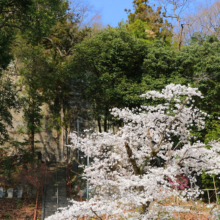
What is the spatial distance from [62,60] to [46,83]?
236cm

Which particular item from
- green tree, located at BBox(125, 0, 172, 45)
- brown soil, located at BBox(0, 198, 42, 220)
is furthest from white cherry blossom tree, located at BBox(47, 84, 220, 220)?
green tree, located at BBox(125, 0, 172, 45)

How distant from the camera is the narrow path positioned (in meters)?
11.1

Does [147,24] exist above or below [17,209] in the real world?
above

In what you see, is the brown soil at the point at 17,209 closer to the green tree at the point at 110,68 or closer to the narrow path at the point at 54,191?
the narrow path at the point at 54,191

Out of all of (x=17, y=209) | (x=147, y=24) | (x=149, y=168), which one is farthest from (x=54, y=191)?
(x=147, y=24)

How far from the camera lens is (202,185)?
13.0 metres

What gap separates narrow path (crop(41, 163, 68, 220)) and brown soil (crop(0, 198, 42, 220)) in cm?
32

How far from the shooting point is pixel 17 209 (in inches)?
421

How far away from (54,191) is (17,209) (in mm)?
2418

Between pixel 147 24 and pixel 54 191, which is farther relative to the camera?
pixel 147 24

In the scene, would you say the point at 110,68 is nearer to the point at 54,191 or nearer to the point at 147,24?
the point at 54,191

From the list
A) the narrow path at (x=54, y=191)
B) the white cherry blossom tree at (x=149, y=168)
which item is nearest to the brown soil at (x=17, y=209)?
the narrow path at (x=54, y=191)

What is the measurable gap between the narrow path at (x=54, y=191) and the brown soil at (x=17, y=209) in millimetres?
325

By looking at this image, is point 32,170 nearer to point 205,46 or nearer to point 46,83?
point 46,83
